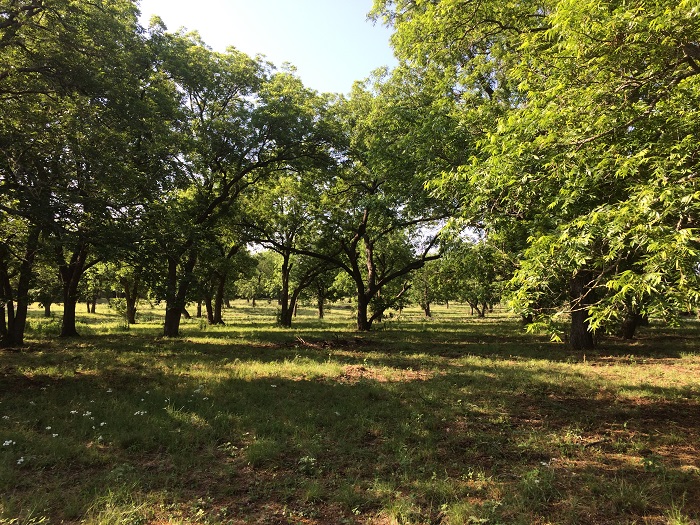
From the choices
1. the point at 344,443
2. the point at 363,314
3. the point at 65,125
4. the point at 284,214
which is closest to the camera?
the point at 344,443

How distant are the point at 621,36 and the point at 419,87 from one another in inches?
512

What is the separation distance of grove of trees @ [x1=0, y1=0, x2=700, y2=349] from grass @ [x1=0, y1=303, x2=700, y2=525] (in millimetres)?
2156

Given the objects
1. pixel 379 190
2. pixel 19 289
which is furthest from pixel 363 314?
pixel 19 289

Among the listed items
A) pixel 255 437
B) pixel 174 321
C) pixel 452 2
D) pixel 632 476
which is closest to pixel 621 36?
pixel 452 2

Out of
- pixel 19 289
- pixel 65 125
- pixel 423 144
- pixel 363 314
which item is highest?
pixel 423 144

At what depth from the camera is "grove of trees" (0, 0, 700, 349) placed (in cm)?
462

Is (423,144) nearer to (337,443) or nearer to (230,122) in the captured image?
(337,443)

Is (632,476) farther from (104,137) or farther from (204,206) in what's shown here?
(204,206)

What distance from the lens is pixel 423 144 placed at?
12.1 m

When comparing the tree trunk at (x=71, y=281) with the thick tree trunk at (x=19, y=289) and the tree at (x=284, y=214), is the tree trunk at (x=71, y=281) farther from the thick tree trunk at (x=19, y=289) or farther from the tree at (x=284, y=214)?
the tree at (x=284, y=214)

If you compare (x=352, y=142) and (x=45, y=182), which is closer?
(x=45, y=182)

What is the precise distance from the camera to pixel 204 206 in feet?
65.8

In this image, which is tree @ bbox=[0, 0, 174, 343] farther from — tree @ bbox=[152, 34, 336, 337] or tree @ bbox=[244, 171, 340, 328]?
tree @ bbox=[244, 171, 340, 328]

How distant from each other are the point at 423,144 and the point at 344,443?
30.6 ft
